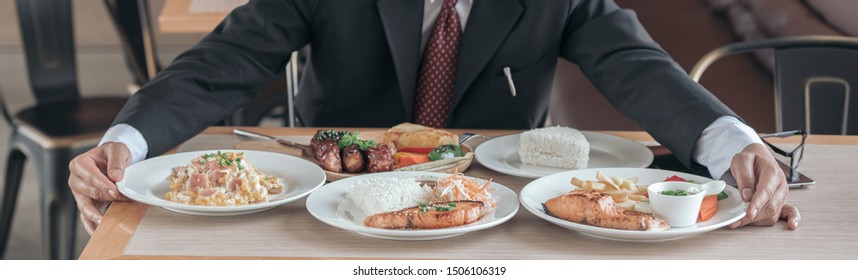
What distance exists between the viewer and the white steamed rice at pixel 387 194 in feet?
3.84

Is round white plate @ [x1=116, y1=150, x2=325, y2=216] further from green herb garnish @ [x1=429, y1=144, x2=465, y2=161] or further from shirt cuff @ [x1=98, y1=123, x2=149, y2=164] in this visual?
green herb garnish @ [x1=429, y1=144, x2=465, y2=161]

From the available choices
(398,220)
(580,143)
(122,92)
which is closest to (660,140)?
(580,143)

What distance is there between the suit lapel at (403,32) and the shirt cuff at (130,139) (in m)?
0.58

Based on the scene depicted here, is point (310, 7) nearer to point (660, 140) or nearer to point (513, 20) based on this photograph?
point (513, 20)

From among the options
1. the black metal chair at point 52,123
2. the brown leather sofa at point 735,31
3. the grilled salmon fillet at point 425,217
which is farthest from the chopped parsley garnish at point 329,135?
the brown leather sofa at point 735,31

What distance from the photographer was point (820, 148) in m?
1.63

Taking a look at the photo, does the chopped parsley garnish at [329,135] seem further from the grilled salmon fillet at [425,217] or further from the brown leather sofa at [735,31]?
the brown leather sofa at [735,31]

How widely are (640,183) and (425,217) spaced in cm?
38

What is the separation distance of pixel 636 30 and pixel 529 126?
385mm

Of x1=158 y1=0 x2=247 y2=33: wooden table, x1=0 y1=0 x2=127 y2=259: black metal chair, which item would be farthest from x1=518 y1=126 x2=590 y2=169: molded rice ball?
x1=158 y1=0 x2=247 y2=33: wooden table

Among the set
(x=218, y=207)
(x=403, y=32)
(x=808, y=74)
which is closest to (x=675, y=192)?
(x=218, y=207)

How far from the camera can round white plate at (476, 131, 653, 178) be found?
145 cm

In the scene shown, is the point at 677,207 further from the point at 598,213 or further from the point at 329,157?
the point at 329,157

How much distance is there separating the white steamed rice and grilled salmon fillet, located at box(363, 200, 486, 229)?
37mm
